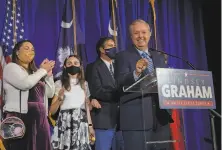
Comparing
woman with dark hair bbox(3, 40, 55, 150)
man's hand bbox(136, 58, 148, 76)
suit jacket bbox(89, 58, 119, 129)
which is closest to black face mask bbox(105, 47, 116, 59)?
suit jacket bbox(89, 58, 119, 129)

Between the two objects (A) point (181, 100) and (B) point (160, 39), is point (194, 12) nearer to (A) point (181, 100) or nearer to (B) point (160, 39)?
(B) point (160, 39)

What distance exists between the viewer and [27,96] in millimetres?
2846

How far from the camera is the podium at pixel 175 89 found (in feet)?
6.98

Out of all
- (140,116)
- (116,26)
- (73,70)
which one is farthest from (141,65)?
(116,26)

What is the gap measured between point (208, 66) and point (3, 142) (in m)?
2.83

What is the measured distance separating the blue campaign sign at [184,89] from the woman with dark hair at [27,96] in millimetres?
1128

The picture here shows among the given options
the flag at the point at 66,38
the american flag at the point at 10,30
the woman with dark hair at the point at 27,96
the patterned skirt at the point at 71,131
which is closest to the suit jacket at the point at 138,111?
the patterned skirt at the point at 71,131

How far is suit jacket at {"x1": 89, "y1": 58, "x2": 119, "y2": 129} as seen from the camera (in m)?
3.16

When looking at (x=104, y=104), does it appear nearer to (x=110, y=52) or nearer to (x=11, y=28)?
(x=110, y=52)

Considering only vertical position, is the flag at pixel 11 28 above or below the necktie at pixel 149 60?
above

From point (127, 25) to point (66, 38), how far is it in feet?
2.64

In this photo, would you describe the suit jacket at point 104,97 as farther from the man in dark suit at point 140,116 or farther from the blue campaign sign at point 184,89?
the blue campaign sign at point 184,89

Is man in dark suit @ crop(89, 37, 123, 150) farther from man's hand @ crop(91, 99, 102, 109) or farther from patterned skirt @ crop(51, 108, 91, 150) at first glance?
patterned skirt @ crop(51, 108, 91, 150)

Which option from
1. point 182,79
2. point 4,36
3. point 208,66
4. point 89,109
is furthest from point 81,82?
point 208,66
